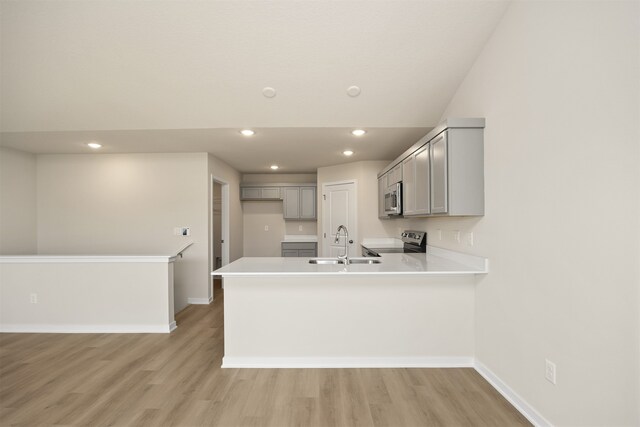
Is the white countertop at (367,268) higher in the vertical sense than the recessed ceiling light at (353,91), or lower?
lower

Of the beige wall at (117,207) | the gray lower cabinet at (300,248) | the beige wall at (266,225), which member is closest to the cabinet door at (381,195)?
the gray lower cabinet at (300,248)

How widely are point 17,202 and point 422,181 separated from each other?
18.2 ft

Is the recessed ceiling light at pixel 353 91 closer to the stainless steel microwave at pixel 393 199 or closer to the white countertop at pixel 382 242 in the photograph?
the stainless steel microwave at pixel 393 199

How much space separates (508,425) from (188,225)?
4.36 meters

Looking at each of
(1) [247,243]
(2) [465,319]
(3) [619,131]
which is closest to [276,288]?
(2) [465,319]

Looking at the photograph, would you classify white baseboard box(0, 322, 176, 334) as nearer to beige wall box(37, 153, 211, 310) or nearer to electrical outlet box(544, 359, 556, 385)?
beige wall box(37, 153, 211, 310)

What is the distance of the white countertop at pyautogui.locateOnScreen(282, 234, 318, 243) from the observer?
652 cm

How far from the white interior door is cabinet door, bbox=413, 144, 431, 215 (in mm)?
2287

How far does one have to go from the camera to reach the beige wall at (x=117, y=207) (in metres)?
Answer: 4.71

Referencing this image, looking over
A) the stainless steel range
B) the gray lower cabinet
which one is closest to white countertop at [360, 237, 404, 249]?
the stainless steel range

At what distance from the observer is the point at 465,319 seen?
2721 millimetres

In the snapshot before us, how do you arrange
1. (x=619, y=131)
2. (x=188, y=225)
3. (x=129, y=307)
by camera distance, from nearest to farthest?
(x=619, y=131), (x=129, y=307), (x=188, y=225)

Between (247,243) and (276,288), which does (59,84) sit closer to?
(276,288)

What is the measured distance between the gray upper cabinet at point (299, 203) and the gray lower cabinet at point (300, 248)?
56cm
